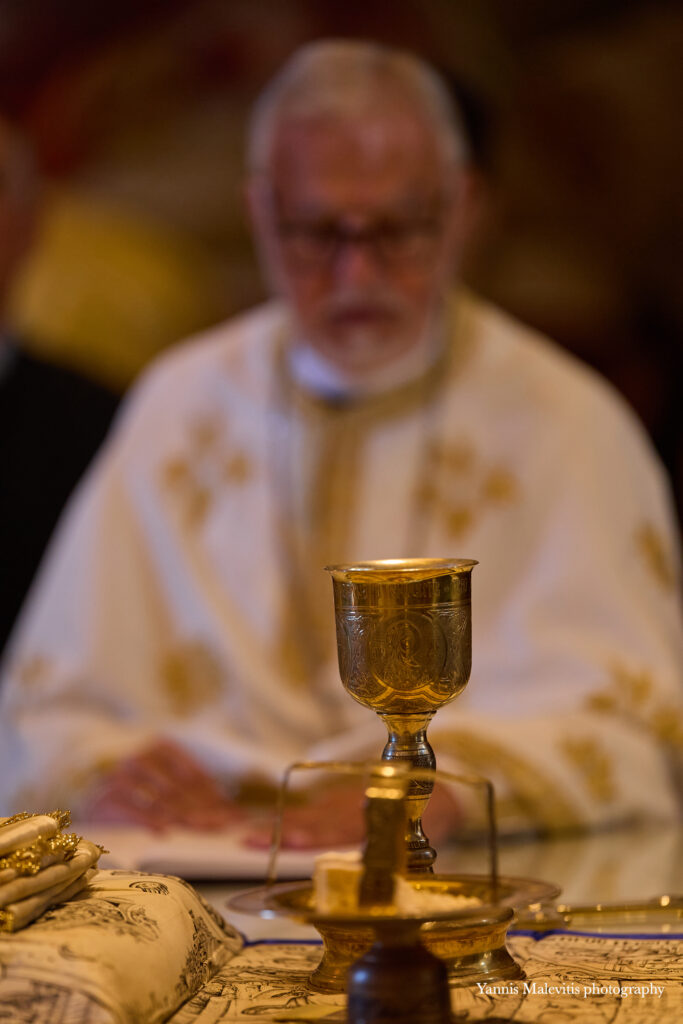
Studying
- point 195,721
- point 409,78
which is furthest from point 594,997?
point 409,78

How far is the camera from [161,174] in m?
5.52

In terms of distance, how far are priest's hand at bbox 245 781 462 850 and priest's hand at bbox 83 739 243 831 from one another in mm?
150

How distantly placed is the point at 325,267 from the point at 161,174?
223cm

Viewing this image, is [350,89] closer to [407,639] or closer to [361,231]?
[361,231]

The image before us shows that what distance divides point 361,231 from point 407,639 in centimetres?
225

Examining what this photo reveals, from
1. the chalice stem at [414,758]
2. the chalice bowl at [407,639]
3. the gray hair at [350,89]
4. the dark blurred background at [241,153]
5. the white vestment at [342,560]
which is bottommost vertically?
the chalice stem at [414,758]

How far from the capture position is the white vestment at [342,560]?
289 cm

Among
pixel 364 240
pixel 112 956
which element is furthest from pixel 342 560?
pixel 112 956

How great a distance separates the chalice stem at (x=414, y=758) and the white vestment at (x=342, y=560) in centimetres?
123

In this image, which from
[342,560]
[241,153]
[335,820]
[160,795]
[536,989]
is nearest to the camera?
[536,989]

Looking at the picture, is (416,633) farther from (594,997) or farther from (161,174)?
(161,174)

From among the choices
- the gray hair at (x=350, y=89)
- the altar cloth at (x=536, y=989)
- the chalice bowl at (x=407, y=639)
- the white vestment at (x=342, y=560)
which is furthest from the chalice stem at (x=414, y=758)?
the gray hair at (x=350, y=89)

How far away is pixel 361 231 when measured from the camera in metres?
3.47

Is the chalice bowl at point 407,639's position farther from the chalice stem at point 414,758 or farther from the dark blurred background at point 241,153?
the dark blurred background at point 241,153
